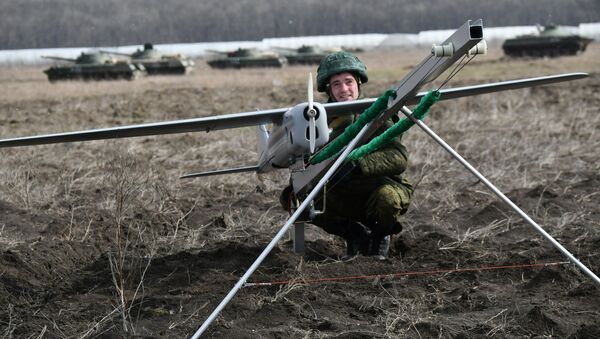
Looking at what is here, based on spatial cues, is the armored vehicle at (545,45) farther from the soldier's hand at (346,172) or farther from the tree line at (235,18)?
the soldier's hand at (346,172)

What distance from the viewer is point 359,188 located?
5465 millimetres

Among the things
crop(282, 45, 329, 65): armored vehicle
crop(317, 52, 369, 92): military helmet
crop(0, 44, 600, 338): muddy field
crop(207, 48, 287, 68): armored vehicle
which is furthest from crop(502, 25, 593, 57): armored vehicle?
crop(317, 52, 369, 92): military helmet

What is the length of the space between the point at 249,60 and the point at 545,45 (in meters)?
11.0

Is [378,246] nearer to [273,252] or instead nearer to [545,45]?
[273,252]

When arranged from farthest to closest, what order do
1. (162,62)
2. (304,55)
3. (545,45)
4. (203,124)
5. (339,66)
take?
(304,55) < (545,45) < (162,62) < (339,66) < (203,124)

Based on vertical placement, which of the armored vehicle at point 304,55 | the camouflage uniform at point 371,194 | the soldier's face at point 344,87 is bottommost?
the armored vehicle at point 304,55

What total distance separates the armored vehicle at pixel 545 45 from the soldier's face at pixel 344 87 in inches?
1138

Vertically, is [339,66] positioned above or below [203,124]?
above

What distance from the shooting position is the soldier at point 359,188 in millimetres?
5207

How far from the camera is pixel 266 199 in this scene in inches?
299

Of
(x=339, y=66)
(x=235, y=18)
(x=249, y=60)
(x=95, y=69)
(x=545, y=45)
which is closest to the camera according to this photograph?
(x=339, y=66)

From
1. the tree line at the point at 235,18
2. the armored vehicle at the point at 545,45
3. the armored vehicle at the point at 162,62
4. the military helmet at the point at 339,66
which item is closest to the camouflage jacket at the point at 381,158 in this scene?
the military helmet at the point at 339,66

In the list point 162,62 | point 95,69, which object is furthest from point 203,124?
point 162,62

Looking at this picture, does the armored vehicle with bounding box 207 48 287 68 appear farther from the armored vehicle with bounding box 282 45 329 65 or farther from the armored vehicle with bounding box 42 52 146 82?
the armored vehicle with bounding box 42 52 146 82
